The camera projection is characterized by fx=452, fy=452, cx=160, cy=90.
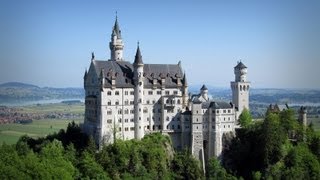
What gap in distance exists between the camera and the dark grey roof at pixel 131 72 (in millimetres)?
85938

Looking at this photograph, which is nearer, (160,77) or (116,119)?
(116,119)

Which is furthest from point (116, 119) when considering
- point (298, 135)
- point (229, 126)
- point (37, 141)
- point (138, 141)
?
point (298, 135)

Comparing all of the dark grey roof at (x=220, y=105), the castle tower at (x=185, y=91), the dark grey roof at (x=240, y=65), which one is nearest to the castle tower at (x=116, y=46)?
→ the castle tower at (x=185, y=91)

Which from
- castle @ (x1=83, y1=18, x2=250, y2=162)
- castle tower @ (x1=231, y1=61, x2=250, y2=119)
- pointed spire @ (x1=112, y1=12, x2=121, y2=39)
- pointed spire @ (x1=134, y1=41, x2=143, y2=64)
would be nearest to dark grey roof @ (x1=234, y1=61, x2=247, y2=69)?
castle tower @ (x1=231, y1=61, x2=250, y2=119)

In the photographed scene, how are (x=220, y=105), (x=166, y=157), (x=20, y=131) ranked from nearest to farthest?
(x=166, y=157), (x=220, y=105), (x=20, y=131)

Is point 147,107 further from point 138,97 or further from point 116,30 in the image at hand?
point 116,30

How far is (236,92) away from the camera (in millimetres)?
103688

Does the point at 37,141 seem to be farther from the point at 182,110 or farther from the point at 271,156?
the point at 271,156

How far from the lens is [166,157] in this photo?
86938 millimetres

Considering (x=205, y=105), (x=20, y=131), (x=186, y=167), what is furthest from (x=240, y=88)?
(x=20, y=131)

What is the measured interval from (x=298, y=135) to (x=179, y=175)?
2926cm

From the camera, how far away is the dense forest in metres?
75.6

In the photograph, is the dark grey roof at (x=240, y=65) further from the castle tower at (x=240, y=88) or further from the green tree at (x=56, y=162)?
the green tree at (x=56, y=162)

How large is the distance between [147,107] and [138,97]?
11.3 ft
